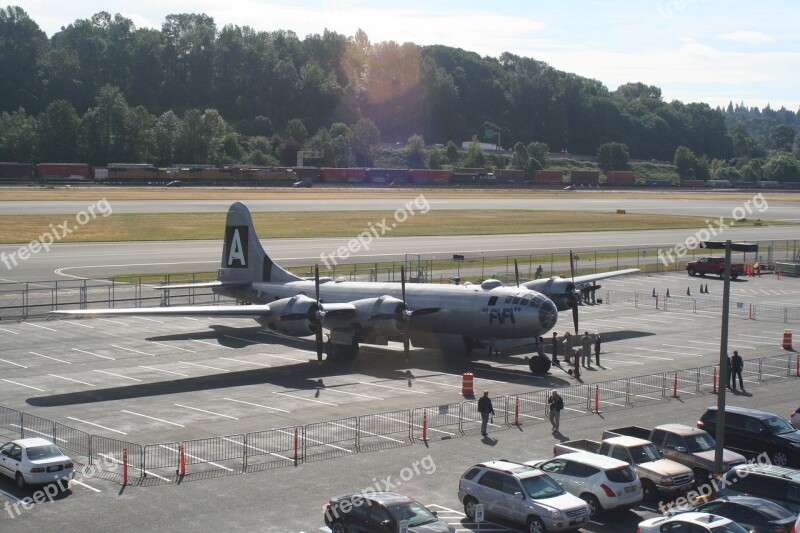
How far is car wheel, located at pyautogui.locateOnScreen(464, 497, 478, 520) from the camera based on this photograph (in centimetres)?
2142

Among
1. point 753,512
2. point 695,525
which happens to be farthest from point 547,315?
point 695,525

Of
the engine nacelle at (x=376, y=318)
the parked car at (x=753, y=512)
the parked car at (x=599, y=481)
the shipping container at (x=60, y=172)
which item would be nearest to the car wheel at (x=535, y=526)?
the parked car at (x=599, y=481)

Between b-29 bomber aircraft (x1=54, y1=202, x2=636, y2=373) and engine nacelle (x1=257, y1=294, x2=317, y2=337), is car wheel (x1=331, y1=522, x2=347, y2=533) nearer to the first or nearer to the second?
b-29 bomber aircraft (x1=54, y1=202, x2=636, y2=373)

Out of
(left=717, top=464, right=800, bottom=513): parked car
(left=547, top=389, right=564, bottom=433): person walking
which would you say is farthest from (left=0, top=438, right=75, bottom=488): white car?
(left=717, top=464, right=800, bottom=513): parked car

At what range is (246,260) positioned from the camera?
50469mm

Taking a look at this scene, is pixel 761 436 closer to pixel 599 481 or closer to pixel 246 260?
pixel 599 481

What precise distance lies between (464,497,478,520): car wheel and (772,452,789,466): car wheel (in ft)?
36.3

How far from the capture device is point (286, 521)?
2094 cm

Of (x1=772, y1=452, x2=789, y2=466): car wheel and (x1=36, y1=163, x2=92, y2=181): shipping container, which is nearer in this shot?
(x1=772, y1=452, x2=789, y2=466): car wheel

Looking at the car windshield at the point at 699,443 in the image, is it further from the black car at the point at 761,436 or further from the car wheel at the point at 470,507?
the car wheel at the point at 470,507

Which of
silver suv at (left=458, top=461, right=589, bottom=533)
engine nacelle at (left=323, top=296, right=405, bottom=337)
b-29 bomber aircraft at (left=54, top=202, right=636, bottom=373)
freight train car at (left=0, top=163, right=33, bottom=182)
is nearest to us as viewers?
silver suv at (left=458, top=461, right=589, bottom=533)

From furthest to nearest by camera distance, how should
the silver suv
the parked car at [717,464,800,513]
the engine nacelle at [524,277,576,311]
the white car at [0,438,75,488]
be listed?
1. the engine nacelle at [524,277,576,311]
2. the white car at [0,438,75,488]
3. the parked car at [717,464,800,513]
4. the silver suv

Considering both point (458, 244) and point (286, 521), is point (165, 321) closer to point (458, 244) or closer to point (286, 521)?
point (286, 521)

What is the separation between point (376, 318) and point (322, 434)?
12.5 meters
